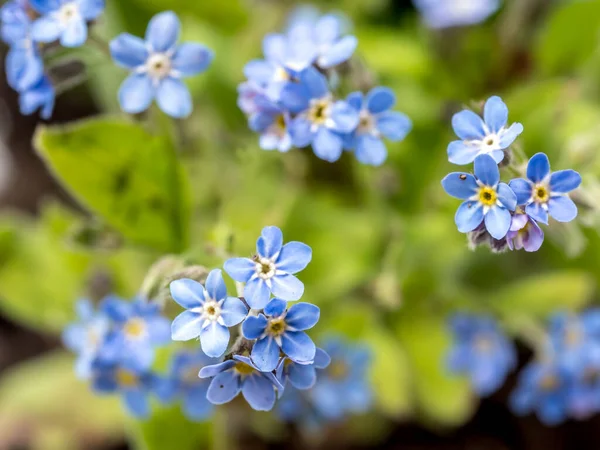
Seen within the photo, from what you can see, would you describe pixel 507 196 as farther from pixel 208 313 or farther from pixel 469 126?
pixel 208 313

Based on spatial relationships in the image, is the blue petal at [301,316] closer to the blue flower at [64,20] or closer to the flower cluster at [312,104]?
the flower cluster at [312,104]

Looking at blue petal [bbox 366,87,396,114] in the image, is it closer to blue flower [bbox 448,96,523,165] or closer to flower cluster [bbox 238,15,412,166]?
flower cluster [bbox 238,15,412,166]

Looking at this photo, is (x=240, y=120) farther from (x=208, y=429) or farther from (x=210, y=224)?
(x=208, y=429)

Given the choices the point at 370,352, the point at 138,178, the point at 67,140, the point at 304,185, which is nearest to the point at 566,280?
the point at 370,352

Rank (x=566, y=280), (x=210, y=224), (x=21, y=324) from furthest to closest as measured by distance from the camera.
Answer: (x=21, y=324), (x=210, y=224), (x=566, y=280)

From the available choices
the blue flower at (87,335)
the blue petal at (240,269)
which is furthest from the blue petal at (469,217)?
the blue flower at (87,335)

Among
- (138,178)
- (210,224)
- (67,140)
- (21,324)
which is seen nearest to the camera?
(67,140)
